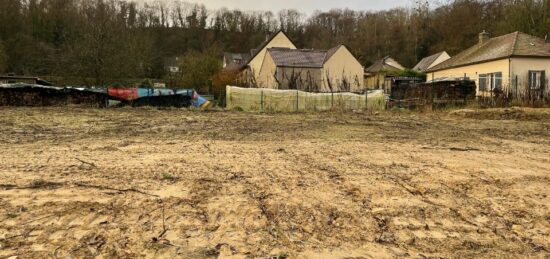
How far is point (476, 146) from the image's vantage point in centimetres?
966

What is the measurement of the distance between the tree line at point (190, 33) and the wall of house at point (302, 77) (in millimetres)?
8497

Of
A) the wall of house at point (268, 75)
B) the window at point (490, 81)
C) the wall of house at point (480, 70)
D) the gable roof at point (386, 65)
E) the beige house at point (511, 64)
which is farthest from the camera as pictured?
the gable roof at point (386, 65)

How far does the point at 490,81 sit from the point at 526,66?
2.51 m

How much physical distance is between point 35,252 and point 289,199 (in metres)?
2.70

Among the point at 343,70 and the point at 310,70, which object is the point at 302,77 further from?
the point at 343,70

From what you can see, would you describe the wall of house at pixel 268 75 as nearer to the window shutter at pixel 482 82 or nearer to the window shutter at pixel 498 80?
the window shutter at pixel 482 82

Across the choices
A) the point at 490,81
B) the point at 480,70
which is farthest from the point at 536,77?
the point at 480,70

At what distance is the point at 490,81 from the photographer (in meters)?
29.2

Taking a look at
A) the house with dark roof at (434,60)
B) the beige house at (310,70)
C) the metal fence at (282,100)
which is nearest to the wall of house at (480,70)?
the beige house at (310,70)

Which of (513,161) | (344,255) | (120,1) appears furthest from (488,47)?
(120,1)

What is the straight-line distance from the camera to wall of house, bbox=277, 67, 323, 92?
107ft

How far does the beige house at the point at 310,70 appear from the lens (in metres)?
33.3

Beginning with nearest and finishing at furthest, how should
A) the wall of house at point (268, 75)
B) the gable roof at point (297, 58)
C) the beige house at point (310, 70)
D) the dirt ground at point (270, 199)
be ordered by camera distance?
the dirt ground at point (270, 199)
the beige house at point (310, 70)
the gable roof at point (297, 58)
the wall of house at point (268, 75)

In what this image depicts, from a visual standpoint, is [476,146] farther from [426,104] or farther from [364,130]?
[426,104]
